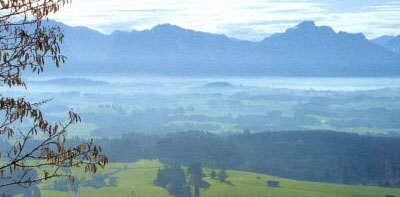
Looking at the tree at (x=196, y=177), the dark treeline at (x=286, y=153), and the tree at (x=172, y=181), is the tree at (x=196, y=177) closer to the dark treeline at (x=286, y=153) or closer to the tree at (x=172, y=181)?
the tree at (x=172, y=181)

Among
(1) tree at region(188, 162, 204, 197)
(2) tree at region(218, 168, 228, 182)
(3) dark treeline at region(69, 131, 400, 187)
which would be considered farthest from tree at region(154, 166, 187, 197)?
(3) dark treeline at region(69, 131, 400, 187)

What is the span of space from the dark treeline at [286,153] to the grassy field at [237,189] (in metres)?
13.2

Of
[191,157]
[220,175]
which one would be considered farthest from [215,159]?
[220,175]

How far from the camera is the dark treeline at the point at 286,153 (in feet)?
425

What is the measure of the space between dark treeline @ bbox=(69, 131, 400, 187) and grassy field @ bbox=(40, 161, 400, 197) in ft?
43.3

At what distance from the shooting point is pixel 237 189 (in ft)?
330

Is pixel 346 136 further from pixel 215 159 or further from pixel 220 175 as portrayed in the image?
pixel 220 175

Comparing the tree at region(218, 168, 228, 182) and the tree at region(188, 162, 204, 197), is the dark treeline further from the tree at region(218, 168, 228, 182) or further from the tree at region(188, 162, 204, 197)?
the tree at region(188, 162, 204, 197)

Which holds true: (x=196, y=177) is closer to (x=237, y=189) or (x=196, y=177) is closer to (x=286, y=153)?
(x=237, y=189)

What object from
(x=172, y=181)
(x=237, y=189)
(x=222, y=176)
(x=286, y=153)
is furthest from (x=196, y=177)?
(x=286, y=153)

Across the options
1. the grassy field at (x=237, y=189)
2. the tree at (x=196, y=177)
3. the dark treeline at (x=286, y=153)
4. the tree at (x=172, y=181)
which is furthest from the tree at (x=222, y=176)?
the dark treeline at (x=286, y=153)

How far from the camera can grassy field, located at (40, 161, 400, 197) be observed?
95125 mm

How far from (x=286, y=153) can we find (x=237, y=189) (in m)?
49.4

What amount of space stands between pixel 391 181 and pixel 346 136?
43.0 m
